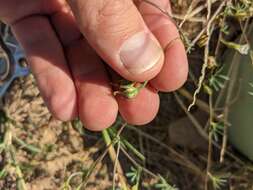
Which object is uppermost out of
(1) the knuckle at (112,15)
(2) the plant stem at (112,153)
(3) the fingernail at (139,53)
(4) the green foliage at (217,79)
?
(1) the knuckle at (112,15)

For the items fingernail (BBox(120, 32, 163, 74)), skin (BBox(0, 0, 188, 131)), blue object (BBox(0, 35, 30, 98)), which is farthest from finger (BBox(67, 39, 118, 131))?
blue object (BBox(0, 35, 30, 98))

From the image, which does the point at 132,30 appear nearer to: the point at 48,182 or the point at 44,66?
the point at 44,66

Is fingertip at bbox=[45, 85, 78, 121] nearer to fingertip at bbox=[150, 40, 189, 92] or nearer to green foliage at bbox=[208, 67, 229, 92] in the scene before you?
fingertip at bbox=[150, 40, 189, 92]

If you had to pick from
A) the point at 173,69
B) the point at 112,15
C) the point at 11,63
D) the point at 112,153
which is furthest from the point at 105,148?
the point at 112,15

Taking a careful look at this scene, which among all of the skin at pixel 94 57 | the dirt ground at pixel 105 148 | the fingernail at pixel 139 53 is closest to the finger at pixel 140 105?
the skin at pixel 94 57

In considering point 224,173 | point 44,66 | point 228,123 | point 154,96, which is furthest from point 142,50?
point 224,173

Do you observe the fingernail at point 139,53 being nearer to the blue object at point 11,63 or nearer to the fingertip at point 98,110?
the fingertip at point 98,110
